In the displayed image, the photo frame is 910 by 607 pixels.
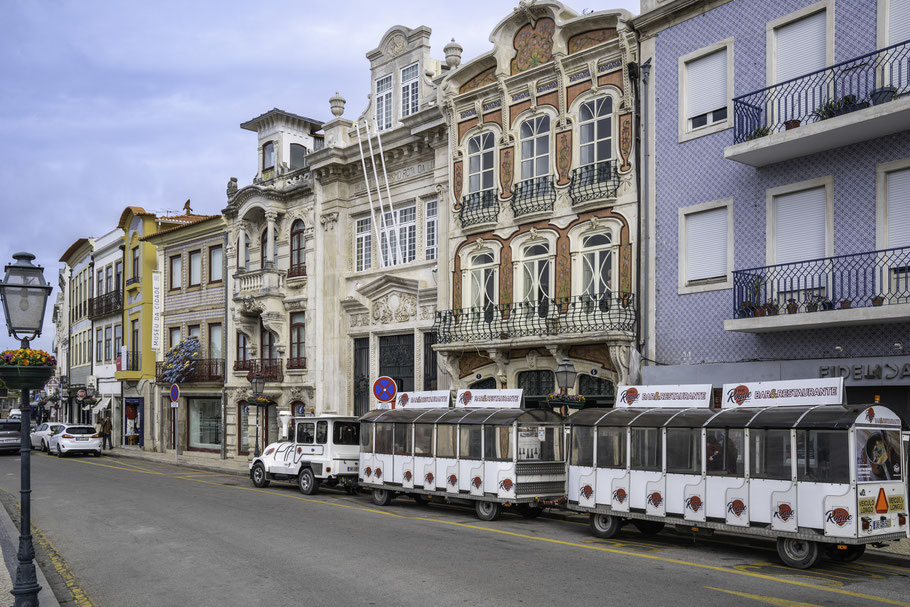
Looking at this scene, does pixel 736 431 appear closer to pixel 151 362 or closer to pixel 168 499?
pixel 168 499

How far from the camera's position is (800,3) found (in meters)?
17.8

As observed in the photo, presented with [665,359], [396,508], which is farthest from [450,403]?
[665,359]

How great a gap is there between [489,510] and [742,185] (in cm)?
848

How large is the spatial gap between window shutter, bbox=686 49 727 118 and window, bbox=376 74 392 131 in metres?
12.0

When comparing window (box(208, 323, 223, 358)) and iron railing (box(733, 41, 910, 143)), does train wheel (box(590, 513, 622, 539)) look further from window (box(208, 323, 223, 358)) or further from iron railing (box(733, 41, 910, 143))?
window (box(208, 323, 223, 358))

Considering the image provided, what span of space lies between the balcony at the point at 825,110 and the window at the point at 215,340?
84.5ft

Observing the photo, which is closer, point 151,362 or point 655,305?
point 655,305

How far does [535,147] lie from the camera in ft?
78.3

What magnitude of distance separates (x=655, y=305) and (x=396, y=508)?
24.3 feet

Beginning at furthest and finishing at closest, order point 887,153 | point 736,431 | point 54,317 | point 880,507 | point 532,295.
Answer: point 54,317
point 532,295
point 887,153
point 736,431
point 880,507

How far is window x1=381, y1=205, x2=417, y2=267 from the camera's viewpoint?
93.6ft

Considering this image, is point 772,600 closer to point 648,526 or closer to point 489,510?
point 648,526

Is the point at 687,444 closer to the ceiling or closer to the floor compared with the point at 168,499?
closer to the ceiling

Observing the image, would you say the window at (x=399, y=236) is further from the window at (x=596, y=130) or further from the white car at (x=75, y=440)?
the white car at (x=75, y=440)
